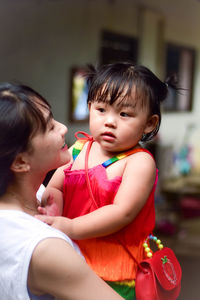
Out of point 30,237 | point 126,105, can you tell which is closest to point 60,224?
point 30,237

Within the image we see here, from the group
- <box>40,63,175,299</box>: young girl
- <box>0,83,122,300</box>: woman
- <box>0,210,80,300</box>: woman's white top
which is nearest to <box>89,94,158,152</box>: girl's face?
<box>40,63,175,299</box>: young girl

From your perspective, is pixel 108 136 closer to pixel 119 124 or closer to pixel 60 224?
pixel 119 124

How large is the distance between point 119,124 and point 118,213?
0.21m

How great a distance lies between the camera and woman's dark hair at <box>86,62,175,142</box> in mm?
1014

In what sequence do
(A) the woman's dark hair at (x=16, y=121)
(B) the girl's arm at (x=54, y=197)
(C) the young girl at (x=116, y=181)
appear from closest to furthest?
(A) the woman's dark hair at (x=16, y=121), (C) the young girl at (x=116, y=181), (B) the girl's arm at (x=54, y=197)

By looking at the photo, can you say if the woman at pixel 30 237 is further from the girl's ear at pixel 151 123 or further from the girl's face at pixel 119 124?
the girl's ear at pixel 151 123

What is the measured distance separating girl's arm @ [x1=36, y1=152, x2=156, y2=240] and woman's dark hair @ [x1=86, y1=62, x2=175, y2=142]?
0.16m

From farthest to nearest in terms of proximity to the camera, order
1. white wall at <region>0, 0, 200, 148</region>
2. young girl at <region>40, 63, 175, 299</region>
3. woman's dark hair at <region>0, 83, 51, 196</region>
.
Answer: white wall at <region>0, 0, 200, 148</region>, young girl at <region>40, 63, 175, 299</region>, woman's dark hair at <region>0, 83, 51, 196</region>

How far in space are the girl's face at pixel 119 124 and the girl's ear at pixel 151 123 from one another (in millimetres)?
16

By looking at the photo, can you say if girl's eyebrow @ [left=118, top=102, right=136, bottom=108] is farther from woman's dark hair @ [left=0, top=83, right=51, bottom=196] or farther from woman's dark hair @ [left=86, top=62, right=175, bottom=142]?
woman's dark hair @ [left=0, top=83, right=51, bottom=196]

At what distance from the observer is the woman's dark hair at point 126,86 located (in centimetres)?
101

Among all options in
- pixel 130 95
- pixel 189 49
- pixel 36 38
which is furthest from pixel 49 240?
pixel 189 49

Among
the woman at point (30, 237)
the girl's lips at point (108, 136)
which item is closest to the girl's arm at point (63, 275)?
the woman at point (30, 237)

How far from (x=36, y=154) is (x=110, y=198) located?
8.2 inches
